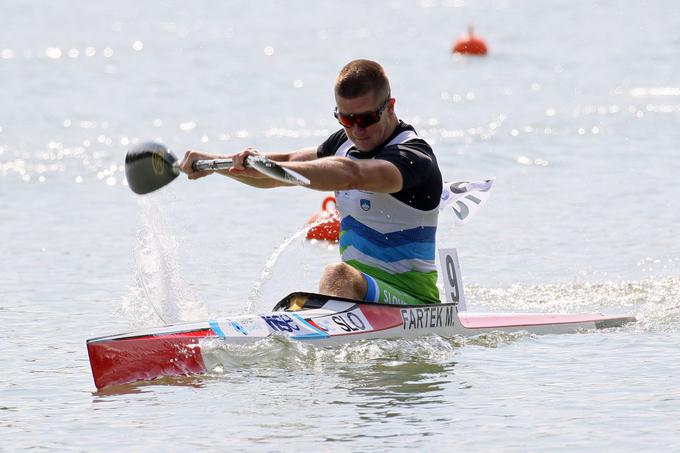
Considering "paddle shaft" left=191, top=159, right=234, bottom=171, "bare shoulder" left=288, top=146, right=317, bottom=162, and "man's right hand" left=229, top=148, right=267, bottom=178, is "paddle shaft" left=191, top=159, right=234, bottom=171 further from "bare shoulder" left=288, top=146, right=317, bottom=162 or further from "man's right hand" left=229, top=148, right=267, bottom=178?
"bare shoulder" left=288, top=146, right=317, bottom=162

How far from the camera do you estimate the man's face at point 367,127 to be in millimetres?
6957

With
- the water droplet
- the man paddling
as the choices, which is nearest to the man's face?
the man paddling

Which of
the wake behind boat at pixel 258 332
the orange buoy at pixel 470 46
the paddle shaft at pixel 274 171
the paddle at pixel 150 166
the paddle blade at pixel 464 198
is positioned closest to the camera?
the paddle shaft at pixel 274 171

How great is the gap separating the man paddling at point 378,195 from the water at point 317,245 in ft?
1.25

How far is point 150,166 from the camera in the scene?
7.11m

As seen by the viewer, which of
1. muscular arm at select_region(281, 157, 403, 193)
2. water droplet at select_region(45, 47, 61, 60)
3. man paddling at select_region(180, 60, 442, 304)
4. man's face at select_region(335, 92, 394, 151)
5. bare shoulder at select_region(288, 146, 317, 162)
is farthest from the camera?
water droplet at select_region(45, 47, 61, 60)

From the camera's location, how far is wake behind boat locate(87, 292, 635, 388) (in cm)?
670

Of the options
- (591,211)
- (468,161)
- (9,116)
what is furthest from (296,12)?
(591,211)

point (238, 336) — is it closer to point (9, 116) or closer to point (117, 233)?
point (117, 233)

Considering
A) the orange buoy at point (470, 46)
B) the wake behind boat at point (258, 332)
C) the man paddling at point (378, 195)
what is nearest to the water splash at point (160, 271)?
the man paddling at point (378, 195)

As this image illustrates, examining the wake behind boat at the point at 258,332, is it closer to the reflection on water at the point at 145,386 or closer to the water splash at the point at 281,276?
the reflection on water at the point at 145,386

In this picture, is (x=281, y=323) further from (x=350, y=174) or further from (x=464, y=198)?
(x=464, y=198)

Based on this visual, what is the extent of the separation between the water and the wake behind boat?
0.10 metres

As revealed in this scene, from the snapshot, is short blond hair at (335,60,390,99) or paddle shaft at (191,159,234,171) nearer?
paddle shaft at (191,159,234,171)
